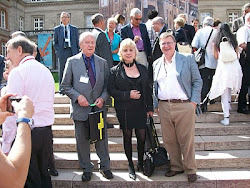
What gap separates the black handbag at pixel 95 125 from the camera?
374 centimetres

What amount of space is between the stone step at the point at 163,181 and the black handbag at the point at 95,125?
0.65m

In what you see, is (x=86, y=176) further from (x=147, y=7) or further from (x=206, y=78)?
(x=147, y=7)

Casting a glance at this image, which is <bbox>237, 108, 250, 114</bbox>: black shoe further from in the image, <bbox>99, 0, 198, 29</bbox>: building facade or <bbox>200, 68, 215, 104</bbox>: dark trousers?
<bbox>99, 0, 198, 29</bbox>: building facade

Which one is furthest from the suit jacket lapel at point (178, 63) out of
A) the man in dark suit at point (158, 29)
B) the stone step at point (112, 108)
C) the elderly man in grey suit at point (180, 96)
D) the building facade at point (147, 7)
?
the building facade at point (147, 7)

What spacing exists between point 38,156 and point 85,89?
Answer: 1.28 meters

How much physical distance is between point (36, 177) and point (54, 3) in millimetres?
41886

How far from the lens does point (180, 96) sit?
3762 millimetres

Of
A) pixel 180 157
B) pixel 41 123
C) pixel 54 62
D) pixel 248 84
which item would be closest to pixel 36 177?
pixel 41 123

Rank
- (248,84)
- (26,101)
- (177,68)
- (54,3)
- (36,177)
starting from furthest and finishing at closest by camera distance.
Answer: (54,3)
(248,84)
(177,68)
(36,177)
(26,101)

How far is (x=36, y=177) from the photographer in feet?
9.21

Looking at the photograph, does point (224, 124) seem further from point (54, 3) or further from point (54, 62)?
point (54, 3)

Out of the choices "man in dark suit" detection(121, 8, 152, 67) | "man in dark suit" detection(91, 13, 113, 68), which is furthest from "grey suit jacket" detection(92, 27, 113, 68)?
"man in dark suit" detection(121, 8, 152, 67)

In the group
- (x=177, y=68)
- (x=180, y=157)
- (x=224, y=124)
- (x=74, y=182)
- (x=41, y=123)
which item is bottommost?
(x=74, y=182)

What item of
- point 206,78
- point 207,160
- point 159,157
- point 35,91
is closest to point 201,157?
point 207,160
